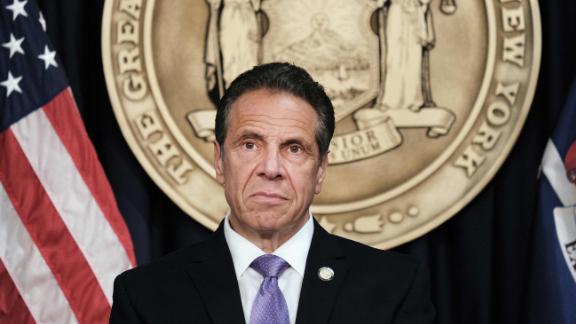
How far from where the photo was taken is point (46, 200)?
8.66 ft

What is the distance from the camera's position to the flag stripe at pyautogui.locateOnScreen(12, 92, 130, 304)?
265 centimetres

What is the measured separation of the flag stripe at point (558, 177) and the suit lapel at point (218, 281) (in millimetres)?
1184

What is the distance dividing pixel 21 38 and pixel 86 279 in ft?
2.55

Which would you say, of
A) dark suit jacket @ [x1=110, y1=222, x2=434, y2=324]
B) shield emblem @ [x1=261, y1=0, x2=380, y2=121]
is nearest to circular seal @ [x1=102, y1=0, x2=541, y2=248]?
shield emblem @ [x1=261, y1=0, x2=380, y2=121]

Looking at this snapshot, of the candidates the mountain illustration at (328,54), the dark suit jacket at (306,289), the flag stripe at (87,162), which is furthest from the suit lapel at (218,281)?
A: the mountain illustration at (328,54)

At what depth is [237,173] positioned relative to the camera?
170cm

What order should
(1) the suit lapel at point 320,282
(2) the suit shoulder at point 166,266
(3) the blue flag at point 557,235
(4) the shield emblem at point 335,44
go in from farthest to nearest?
(4) the shield emblem at point 335,44 < (3) the blue flag at point 557,235 < (2) the suit shoulder at point 166,266 < (1) the suit lapel at point 320,282

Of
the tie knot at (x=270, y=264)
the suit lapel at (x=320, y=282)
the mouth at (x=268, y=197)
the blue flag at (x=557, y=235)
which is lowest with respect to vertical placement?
the blue flag at (x=557, y=235)

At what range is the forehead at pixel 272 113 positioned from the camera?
1699mm

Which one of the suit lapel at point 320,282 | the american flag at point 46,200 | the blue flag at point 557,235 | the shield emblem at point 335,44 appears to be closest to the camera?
the suit lapel at point 320,282

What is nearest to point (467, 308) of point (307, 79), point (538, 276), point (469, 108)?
point (538, 276)

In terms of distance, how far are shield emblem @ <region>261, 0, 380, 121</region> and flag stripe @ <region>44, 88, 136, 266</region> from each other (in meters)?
0.62

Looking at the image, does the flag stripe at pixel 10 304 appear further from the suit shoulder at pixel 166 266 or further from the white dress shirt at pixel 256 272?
the white dress shirt at pixel 256 272

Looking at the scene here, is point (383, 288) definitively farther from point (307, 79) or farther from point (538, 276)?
point (538, 276)
